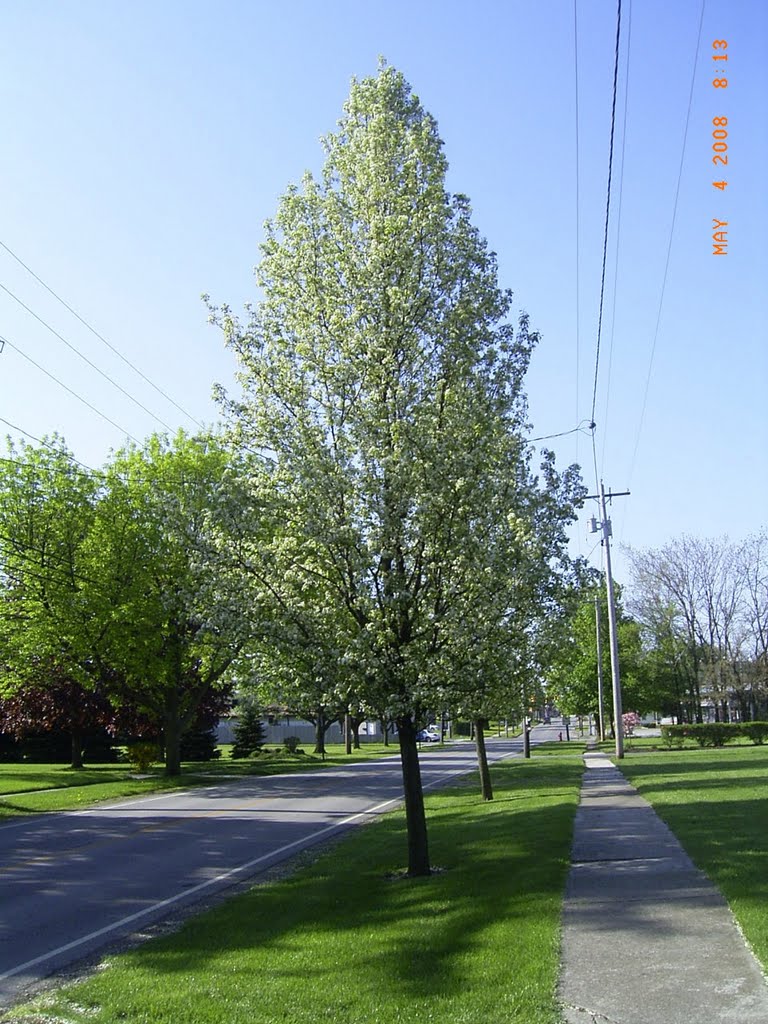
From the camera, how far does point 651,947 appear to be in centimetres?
710

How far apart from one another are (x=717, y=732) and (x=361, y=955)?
3791cm

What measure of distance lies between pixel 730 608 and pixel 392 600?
5444 cm

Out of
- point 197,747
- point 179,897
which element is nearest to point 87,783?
point 197,747

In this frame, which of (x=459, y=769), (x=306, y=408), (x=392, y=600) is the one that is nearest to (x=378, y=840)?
(x=392, y=600)

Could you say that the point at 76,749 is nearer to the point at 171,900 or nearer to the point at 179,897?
the point at 179,897

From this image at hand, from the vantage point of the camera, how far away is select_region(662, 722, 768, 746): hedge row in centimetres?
4219

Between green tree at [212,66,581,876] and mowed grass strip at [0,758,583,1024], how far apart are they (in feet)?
4.53

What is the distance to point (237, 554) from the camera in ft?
36.7

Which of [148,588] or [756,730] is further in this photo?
[756,730]

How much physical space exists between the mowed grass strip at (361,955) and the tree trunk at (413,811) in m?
0.25

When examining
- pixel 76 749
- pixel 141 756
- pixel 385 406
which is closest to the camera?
pixel 385 406

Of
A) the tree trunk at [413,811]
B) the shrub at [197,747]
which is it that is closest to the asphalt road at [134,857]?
the tree trunk at [413,811]

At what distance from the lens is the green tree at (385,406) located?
10734 mm

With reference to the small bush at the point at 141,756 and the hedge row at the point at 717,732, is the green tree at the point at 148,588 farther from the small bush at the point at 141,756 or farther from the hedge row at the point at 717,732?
the hedge row at the point at 717,732
